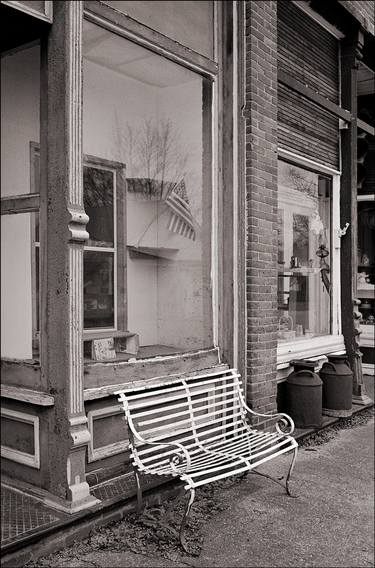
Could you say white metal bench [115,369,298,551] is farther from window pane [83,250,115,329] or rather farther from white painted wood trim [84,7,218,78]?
white painted wood trim [84,7,218,78]

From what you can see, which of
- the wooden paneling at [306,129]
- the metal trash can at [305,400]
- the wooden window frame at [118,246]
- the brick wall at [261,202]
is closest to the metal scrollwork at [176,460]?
the wooden window frame at [118,246]

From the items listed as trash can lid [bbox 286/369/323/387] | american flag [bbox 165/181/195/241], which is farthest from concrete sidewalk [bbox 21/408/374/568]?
american flag [bbox 165/181/195/241]

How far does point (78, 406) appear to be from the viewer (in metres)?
3.85

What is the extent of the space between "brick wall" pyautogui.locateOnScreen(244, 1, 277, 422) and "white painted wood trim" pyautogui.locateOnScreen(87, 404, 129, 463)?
1429 millimetres

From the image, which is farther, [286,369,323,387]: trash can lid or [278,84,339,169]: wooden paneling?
[278,84,339,169]: wooden paneling

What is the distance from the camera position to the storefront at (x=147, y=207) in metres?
3.87

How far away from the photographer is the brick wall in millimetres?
5285

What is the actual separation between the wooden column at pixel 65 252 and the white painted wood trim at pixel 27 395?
0.18 feet

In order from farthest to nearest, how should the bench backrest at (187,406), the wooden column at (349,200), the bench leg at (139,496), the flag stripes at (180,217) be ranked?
the wooden column at (349,200) → the flag stripes at (180,217) → the bench backrest at (187,406) → the bench leg at (139,496)

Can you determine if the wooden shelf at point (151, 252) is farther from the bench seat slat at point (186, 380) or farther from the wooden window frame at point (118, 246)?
the bench seat slat at point (186, 380)

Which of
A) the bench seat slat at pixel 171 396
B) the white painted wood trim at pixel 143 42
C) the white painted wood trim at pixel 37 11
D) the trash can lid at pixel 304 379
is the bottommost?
→ the trash can lid at pixel 304 379

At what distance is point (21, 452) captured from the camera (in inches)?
162

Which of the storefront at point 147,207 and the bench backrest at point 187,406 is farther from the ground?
the storefront at point 147,207

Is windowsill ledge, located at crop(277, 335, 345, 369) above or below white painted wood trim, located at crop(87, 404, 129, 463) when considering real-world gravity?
above
